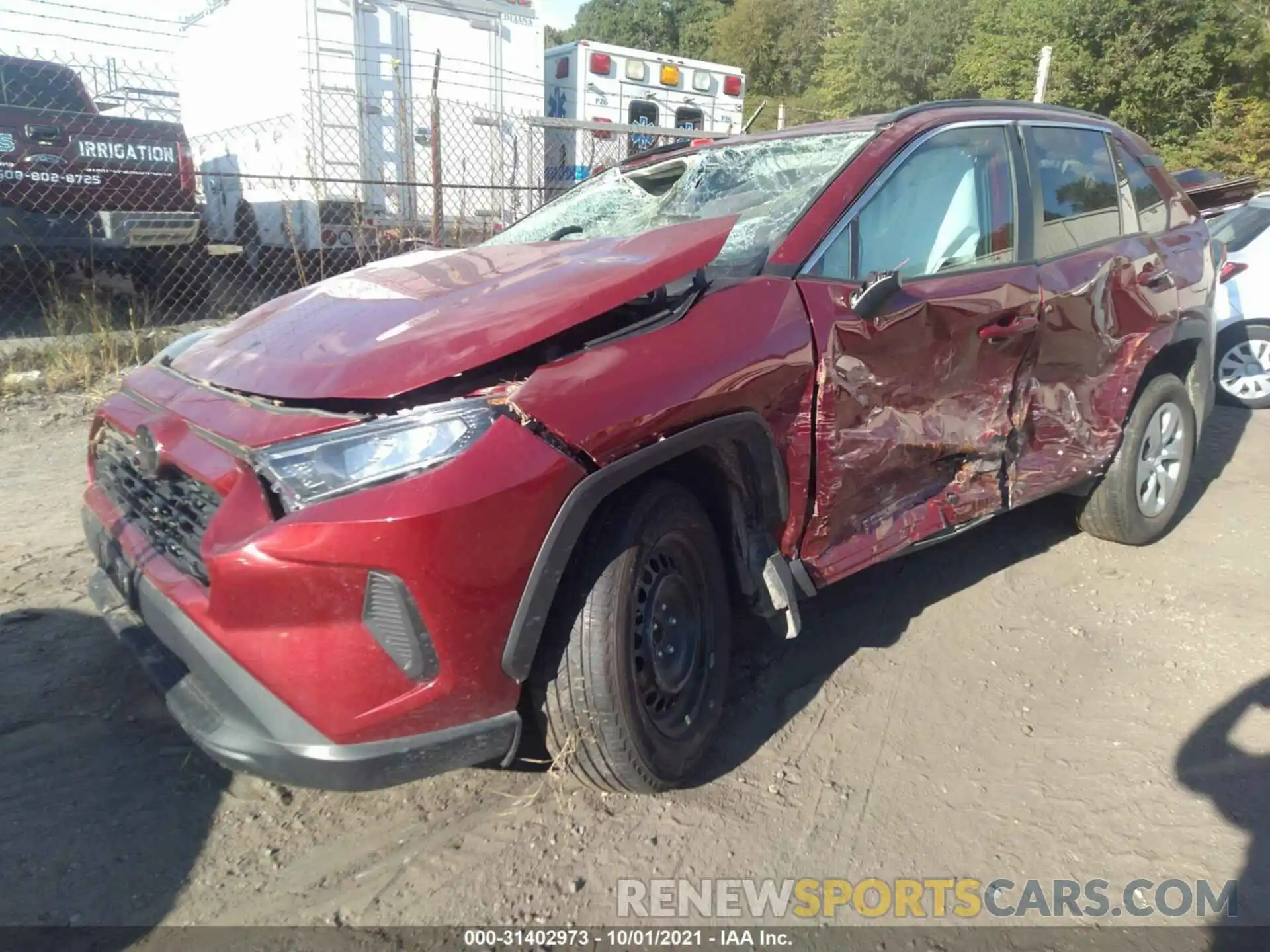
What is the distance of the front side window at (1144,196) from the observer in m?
4.18

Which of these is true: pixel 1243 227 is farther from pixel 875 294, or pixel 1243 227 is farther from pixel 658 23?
pixel 658 23

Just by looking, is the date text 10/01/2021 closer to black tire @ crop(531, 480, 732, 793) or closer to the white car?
black tire @ crop(531, 480, 732, 793)

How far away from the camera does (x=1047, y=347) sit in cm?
345

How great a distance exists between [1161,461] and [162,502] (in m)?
4.12

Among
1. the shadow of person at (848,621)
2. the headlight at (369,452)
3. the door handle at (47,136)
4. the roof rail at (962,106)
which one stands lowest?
the shadow of person at (848,621)

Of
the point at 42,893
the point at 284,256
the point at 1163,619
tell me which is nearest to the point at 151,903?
the point at 42,893

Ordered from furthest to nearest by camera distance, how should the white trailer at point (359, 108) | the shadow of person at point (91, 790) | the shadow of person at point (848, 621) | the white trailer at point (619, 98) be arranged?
1. the white trailer at point (619, 98)
2. the white trailer at point (359, 108)
3. the shadow of person at point (848, 621)
4. the shadow of person at point (91, 790)

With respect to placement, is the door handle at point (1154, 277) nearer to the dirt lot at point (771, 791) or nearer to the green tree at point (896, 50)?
the dirt lot at point (771, 791)

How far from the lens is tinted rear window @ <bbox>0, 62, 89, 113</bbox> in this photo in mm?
7285

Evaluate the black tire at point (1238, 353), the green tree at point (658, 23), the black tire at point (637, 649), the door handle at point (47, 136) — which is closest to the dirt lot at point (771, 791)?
the black tire at point (637, 649)

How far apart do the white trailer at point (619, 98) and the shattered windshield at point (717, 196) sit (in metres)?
5.81

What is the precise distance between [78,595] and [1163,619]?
420 cm

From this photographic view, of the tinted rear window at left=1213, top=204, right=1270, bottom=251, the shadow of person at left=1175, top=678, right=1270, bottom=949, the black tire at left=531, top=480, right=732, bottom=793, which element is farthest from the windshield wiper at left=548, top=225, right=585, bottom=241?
the tinted rear window at left=1213, top=204, right=1270, bottom=251

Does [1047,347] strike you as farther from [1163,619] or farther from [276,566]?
[276,566]
